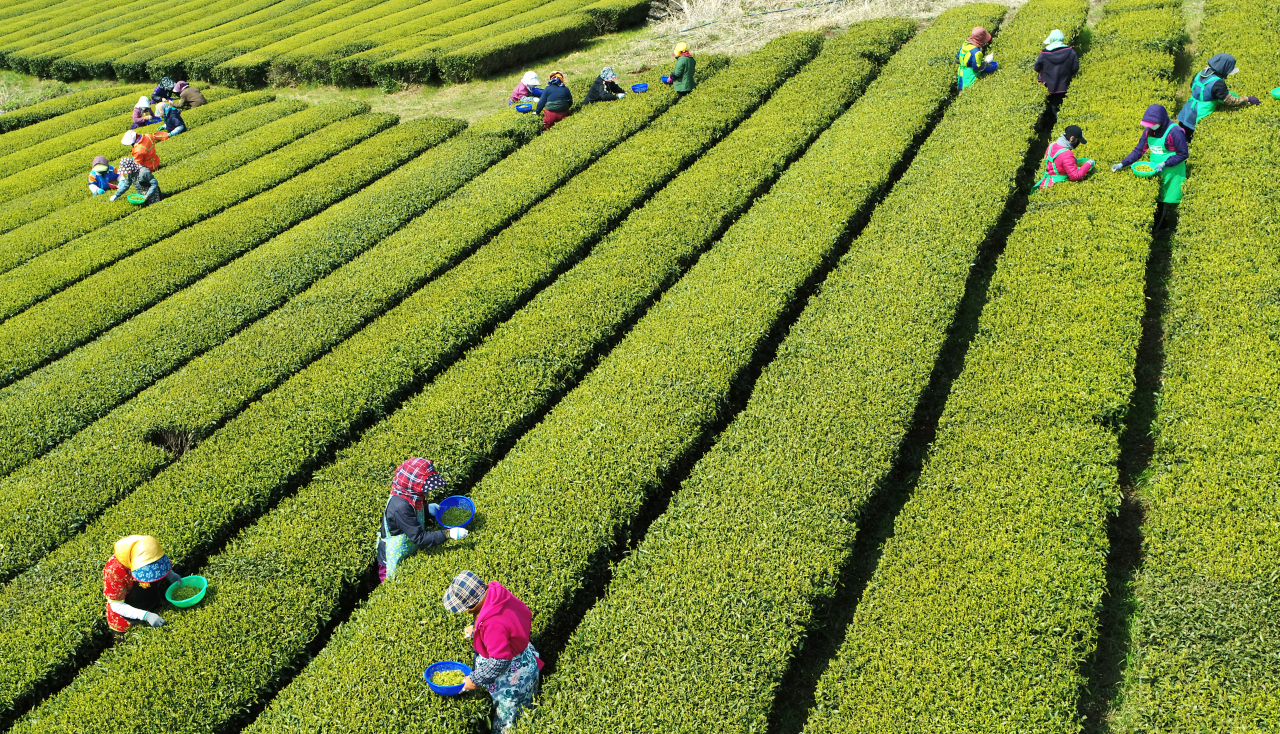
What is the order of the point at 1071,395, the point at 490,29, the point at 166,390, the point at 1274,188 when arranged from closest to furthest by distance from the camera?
the point at 1071,395, the point at 166,390, the point at 1274,188, the point at 490,29

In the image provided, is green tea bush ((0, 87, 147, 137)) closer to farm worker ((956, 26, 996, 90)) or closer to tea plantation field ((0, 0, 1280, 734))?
tea plantation field ((0, 0, 1280, 734))

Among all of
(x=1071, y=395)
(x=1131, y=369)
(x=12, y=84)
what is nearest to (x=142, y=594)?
(x=1071, y=395)

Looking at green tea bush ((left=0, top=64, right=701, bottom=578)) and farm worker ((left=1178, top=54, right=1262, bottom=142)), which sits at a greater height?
farm worker ((left=1178, top=54, right=1262, bottom=142))

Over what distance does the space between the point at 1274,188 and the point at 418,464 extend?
12.7m

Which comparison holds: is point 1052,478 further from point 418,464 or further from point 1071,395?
point 418,464

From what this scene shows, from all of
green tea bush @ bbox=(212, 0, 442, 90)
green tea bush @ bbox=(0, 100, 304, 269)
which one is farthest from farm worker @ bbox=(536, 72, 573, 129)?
green tea bush @ bbox=(212, 0, 442, 90)

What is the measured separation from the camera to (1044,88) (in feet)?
53.3

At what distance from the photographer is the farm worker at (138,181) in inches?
706

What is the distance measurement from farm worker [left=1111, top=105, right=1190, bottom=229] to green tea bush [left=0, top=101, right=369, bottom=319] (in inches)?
666

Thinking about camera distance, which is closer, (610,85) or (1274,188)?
(1274,188)

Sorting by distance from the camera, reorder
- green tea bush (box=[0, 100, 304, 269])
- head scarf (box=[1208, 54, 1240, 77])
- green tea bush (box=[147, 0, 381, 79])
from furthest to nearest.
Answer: green tea bush (box=[147, 0, 381, 79]) < green tea bush (box=[0, 100, 304, 269]) < head scarf (box=[1208, 54, 1240, 77])

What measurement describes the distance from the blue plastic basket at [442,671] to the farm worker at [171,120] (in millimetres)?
20936

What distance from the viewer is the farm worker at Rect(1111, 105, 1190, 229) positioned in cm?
1234

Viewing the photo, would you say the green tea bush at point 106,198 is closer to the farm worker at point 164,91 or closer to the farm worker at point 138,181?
the farm worker at point 138,181
